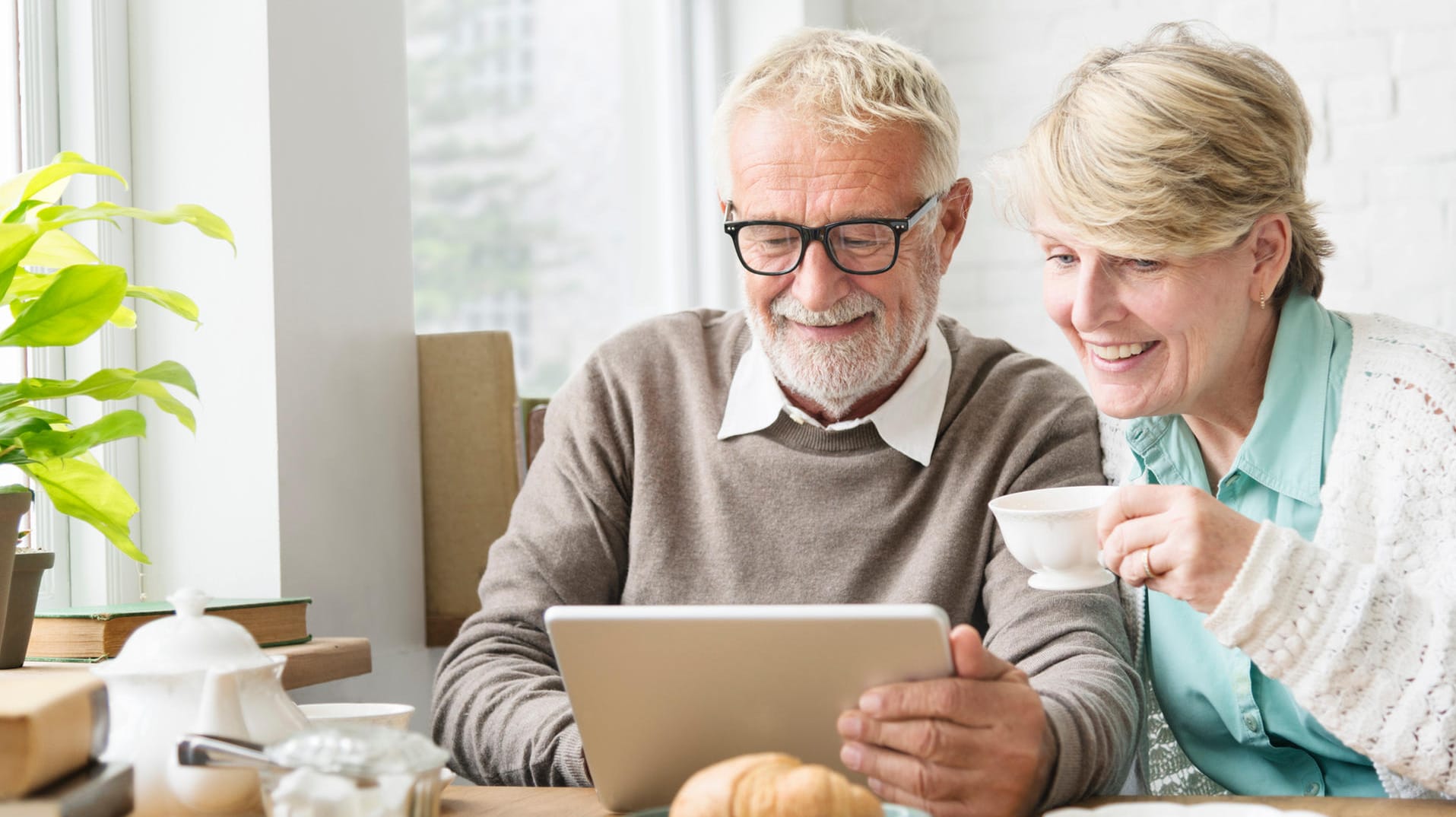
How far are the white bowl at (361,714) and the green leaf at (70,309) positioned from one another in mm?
387

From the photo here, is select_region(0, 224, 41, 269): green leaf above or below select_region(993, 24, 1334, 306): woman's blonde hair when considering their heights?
below

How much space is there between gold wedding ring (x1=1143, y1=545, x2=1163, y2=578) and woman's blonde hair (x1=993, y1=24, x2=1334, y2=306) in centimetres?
37

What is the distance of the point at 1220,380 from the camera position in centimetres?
147

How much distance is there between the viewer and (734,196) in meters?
1.72

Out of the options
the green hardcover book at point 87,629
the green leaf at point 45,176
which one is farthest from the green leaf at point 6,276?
the green hardcover book at point 87,629

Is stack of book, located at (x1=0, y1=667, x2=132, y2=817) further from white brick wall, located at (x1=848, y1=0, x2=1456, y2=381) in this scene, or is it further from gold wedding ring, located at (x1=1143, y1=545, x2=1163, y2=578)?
white brick wall, located at (x1=848, y1=0, x2=1456, y2=381)

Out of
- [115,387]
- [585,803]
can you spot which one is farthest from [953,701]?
[115,387]

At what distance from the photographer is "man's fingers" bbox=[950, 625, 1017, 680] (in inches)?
39.6

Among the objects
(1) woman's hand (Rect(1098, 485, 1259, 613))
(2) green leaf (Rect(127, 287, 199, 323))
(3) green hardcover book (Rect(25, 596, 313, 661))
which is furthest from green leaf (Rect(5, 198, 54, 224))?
(1) woman's hand (Rect(1098, 485, 1259, 613))

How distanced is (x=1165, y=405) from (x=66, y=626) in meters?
1.19

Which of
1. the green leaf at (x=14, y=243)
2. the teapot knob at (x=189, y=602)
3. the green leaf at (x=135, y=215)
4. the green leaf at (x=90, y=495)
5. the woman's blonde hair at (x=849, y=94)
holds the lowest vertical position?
the teapot knob at (x=189, y=602)

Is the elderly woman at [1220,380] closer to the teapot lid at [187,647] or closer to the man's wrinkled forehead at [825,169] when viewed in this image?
the man's wrinkled forehead at [825,169]

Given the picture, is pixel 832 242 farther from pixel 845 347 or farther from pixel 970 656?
pixel 970 656

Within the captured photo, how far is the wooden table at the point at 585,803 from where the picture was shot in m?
1.01
